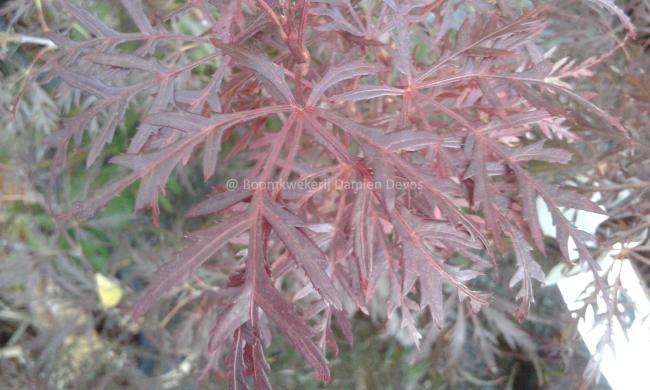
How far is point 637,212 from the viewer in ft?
2.20

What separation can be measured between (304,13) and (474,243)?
0.24 meters

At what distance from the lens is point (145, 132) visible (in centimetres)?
56

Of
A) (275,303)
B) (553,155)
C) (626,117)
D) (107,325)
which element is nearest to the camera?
(275,303)

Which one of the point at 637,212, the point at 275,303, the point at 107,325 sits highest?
the point at 275,303

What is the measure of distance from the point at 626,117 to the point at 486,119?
0.20m


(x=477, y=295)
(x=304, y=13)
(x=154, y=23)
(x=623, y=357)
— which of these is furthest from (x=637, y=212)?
(x=154, y=23)

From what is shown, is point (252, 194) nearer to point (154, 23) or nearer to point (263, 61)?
point (263, 61)

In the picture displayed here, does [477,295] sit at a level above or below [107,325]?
→ above

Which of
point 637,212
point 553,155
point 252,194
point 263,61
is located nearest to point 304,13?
point 263,61

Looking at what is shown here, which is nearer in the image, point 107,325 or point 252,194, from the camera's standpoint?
point 252,194

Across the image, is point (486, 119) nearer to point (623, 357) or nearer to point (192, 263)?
point (623, 357)

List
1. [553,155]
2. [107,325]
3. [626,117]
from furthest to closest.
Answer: [107,325] < [626,117] < [553,155]

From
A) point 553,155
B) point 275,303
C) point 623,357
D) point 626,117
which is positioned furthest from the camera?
point 626,117

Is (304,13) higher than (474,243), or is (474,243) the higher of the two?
(304,13)
